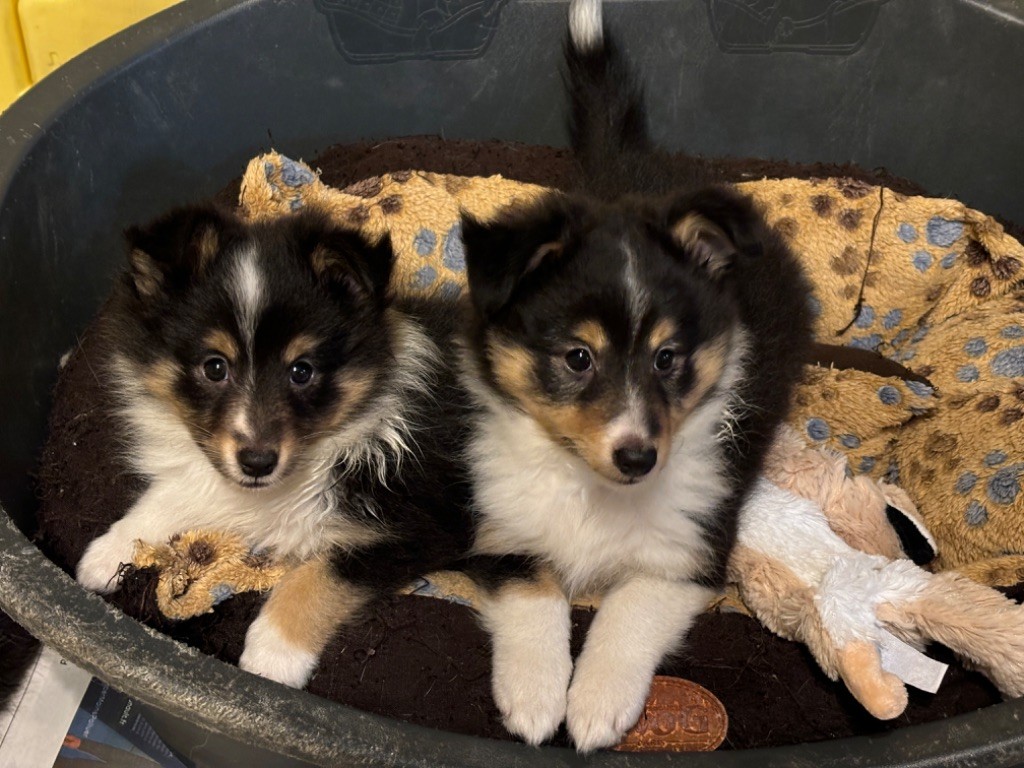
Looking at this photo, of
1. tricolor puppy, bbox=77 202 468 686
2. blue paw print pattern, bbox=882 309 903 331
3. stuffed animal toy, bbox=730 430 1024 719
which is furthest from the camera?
blue paw print pattern, bbox=882 309 903 331

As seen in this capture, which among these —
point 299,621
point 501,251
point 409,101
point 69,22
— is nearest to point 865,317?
point 501,251

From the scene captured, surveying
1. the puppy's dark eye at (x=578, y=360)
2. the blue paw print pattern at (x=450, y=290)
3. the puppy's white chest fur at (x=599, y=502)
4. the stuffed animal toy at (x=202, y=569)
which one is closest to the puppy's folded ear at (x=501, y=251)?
the puppy's dark eye at (x=578, y=360)

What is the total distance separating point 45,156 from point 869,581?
292 centimetres

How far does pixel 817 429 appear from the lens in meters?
3.21

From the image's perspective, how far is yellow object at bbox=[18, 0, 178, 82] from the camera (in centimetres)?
434

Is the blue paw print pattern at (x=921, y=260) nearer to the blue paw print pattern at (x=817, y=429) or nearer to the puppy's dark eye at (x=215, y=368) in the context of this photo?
the blue paw print pattern at (x=817, y=429)

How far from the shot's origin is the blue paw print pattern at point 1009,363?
3.10m

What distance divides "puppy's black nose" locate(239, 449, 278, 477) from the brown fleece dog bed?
1.69 ft

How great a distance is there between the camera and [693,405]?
2.43 m

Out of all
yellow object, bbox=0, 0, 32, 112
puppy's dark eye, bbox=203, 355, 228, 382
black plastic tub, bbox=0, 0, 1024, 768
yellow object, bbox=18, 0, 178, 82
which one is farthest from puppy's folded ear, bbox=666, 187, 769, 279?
yellow object, bbox=0, 0, 32, 112

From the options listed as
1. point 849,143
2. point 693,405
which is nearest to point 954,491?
point 693,405

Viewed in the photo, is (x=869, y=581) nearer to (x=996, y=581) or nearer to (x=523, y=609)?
(x=996, y=581)

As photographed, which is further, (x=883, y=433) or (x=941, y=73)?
(x=941, y=73)

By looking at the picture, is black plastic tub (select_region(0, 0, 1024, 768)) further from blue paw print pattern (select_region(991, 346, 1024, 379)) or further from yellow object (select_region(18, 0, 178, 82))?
blue paw print pattern (select_region(991, 346, 1024, 379))
